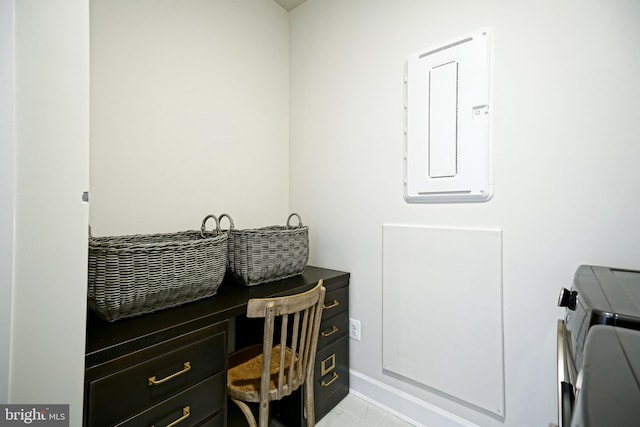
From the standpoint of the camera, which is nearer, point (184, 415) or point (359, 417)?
point (184, 415)

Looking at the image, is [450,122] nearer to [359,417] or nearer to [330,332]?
[330,332]

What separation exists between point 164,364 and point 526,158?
5.39 feet

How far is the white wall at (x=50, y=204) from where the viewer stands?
0.62 m

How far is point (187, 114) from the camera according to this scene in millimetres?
1642

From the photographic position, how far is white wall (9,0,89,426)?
0.62 meters

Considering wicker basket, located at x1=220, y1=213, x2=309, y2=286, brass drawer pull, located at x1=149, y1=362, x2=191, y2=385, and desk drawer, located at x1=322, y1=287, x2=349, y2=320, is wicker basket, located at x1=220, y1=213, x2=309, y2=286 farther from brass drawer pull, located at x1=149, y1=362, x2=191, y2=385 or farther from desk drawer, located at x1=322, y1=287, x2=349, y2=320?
brass drawer pull, located at x1=149, y1=362, x2=191, y2=385

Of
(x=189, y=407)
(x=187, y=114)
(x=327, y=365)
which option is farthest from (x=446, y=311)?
(x=187, y=114)

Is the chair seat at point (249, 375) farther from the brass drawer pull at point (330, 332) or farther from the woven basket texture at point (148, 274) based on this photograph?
the woven basket texture at point (148, 274)

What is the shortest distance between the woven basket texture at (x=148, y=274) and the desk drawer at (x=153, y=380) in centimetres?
22

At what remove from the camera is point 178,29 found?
1.60 m

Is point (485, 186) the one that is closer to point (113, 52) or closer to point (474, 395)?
point (474, 395)

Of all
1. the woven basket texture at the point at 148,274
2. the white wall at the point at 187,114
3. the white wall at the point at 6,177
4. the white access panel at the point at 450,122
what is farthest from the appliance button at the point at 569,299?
the white wall at the point at 187,114


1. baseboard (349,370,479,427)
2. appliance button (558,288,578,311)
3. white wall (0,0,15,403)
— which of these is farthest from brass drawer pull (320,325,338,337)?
white wall (0,0,15,403)

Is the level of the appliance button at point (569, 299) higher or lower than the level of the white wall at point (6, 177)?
lower
